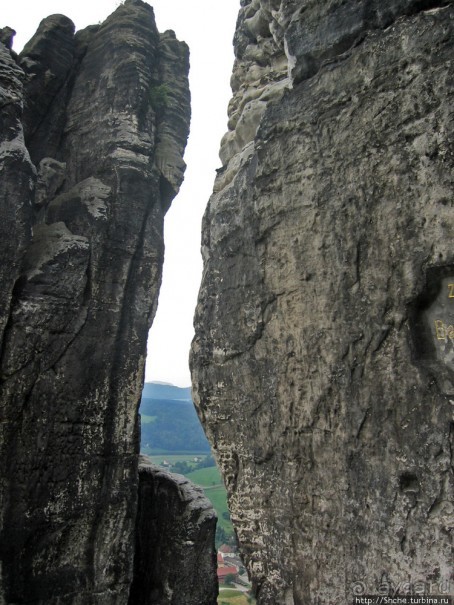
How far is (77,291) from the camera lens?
10570 mm

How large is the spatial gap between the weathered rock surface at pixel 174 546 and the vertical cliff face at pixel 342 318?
5763 mm

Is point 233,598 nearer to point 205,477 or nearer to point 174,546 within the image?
point 174,546

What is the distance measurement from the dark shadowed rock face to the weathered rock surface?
0.90 metres

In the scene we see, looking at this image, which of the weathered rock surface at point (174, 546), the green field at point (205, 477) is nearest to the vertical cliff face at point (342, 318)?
the weathered rock surface at point (174, 546)

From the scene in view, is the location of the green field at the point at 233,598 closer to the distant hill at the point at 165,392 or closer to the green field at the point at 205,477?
the green field at the point at 205,477

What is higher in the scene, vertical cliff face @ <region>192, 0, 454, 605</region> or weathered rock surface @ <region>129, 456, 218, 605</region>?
vertical cliff face @ <region>192, 0, 454, 605</region>

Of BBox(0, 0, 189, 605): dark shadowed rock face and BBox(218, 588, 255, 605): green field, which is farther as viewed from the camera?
BBox(218, 588, 255, 605): green field

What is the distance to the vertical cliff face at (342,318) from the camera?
430 cm

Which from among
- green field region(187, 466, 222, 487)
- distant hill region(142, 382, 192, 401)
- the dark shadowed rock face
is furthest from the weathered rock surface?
distant hill region(142, 382, 192, 401)

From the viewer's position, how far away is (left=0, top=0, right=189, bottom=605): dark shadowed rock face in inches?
376

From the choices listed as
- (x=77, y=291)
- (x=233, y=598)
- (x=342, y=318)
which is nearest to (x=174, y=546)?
(x=77, y=291)

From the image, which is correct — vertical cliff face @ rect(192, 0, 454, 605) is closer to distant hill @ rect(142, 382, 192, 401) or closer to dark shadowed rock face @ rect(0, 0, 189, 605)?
dark shadowed rock face @ rect(0, 0, 189, 605)

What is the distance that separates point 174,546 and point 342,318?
7962 millimetres

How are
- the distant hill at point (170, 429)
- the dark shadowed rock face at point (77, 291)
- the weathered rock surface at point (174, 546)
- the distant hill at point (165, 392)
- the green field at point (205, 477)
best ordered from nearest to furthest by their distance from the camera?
the dark shadowed rock face at point (77, 291), the weathered rock surface at point (174, 546), the green field at point (205, 477), the distant hill at point (170, 429), the distant hill at point (165, 392)
